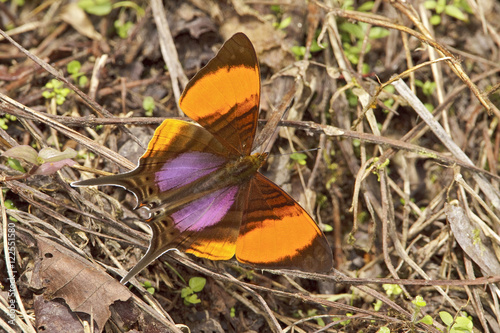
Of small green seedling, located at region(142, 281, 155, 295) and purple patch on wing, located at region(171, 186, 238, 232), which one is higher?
purple patch on wing, located at region(171, 186, 238, 232)

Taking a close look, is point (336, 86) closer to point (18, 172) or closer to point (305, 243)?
point (305, 243)

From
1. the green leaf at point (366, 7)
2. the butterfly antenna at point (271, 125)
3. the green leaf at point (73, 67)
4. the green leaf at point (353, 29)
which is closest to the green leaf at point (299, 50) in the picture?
the green leaf at point (353, 29)

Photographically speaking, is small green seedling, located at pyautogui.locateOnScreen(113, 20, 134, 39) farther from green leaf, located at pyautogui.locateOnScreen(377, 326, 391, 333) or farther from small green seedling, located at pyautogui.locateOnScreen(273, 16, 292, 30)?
green leaf, located at pyautogui.locateOnScreen(377, 326, 391, 333)

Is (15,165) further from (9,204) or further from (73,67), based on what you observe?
(73,67)

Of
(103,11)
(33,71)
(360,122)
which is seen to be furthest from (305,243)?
(103,11)

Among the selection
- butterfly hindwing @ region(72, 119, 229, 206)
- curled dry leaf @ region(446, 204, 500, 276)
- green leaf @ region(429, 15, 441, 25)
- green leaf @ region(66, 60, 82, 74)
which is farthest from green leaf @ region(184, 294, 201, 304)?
green leaf @ region(429, 15, 441, 25)
